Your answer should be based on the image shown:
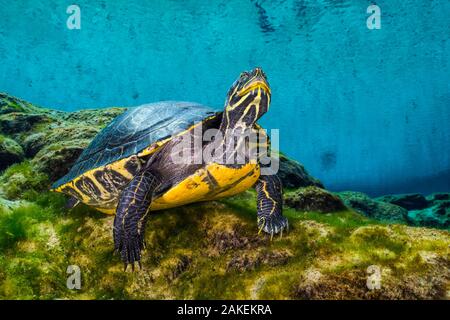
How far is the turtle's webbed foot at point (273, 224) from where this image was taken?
13.4ft

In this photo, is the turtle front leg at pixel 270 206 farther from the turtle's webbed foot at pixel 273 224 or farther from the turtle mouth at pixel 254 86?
the turtle mouth at pixel 254 86

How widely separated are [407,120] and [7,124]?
8263 cm

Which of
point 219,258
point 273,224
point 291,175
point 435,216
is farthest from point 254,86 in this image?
point 435,216

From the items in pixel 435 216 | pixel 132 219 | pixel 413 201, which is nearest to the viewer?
pixel 132 219

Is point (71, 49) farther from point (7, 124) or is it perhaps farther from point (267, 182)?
point (267, 182)

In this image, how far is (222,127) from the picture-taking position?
452 centimetres

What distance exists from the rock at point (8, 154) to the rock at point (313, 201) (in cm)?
751

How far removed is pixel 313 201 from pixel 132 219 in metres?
5.30

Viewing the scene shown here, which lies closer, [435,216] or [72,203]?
[72,203]

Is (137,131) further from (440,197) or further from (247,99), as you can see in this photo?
(440,197)

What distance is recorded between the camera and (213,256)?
4.16 metres

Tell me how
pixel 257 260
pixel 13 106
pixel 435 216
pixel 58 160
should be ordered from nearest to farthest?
pixel 257 260 < pixel 58 160 < pixel 13 106 < pixel 435 216
